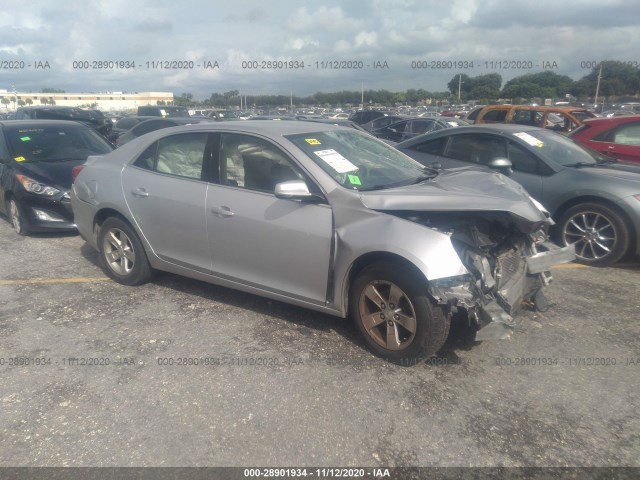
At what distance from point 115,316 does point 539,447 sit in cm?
347

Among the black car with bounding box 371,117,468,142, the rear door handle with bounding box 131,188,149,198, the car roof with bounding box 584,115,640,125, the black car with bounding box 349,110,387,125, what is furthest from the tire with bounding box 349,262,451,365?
the black car with bounding box 349,110,387,125

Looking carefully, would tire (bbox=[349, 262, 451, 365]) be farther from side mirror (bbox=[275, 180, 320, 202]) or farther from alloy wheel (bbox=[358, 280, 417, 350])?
side mirror (bbox=[275, 180, 320, 202])

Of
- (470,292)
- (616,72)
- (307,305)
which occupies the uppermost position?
(616,72)

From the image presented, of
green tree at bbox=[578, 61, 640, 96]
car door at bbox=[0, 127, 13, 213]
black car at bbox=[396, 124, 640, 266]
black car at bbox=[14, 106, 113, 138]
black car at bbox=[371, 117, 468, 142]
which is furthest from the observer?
green tree at bbox=[578, 61, 640, 96]

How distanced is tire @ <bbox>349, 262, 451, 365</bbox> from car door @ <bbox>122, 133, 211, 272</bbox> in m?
1.50

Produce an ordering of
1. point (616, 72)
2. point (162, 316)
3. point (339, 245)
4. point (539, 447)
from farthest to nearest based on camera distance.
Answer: point (616, 72)
point (162, 316)
point (339, 245)
point (539, 447)

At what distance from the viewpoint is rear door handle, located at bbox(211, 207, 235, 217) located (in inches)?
164

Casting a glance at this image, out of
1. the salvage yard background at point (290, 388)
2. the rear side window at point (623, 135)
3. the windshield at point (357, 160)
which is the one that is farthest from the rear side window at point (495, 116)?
the windshield at point (357, 160)

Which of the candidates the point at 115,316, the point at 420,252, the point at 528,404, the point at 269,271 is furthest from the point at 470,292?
the point at 115,316

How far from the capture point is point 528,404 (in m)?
3.19

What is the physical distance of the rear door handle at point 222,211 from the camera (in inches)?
164

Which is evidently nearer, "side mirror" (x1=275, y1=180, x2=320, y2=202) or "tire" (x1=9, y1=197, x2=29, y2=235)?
"side mirror" (x1=275, y1=180, x2=320, y2=202)

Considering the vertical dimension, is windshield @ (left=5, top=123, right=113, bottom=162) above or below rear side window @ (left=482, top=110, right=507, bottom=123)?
below

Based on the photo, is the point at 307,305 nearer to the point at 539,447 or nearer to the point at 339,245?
the point at 339,245
